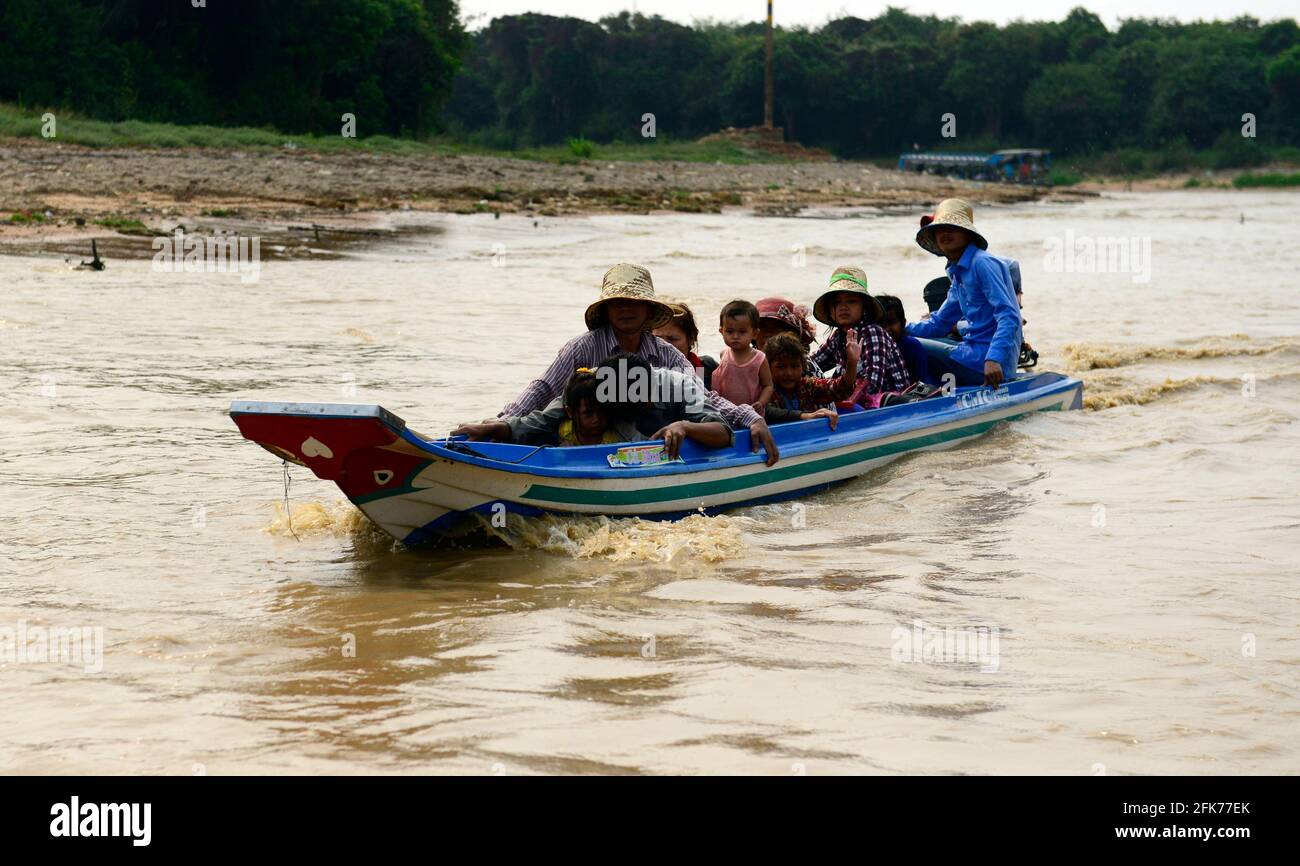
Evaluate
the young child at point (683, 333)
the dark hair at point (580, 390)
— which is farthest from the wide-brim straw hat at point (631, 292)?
the young child at point (683, 333)

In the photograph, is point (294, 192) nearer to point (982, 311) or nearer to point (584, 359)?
point (982, 311)

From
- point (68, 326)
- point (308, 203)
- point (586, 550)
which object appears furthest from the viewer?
point (308, 203)

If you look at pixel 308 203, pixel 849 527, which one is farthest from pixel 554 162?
pixel 849 527

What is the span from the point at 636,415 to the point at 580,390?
0.40m

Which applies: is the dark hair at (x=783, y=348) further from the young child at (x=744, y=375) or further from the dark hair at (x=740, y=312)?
the dark hair at (x=740, y=312)

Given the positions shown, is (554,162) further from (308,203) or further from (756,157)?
(756,157)

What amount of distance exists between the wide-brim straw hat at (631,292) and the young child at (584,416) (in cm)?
32

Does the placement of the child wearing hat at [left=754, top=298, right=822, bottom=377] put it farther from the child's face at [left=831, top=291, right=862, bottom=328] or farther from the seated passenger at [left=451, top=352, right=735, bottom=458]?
the seated passenger at [left=451, top=352, right=735, bottom=458]

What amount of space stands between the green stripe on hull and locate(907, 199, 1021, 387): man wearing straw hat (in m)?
0.47

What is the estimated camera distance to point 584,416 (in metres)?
6.53

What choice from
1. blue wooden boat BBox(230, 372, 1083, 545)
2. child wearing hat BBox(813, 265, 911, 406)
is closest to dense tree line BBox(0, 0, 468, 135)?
child wearing hat BBox(813, 265, 911, 406)

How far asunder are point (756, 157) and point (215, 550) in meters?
47.3

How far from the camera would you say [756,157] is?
171 ft

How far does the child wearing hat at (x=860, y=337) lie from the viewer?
8.12 m
